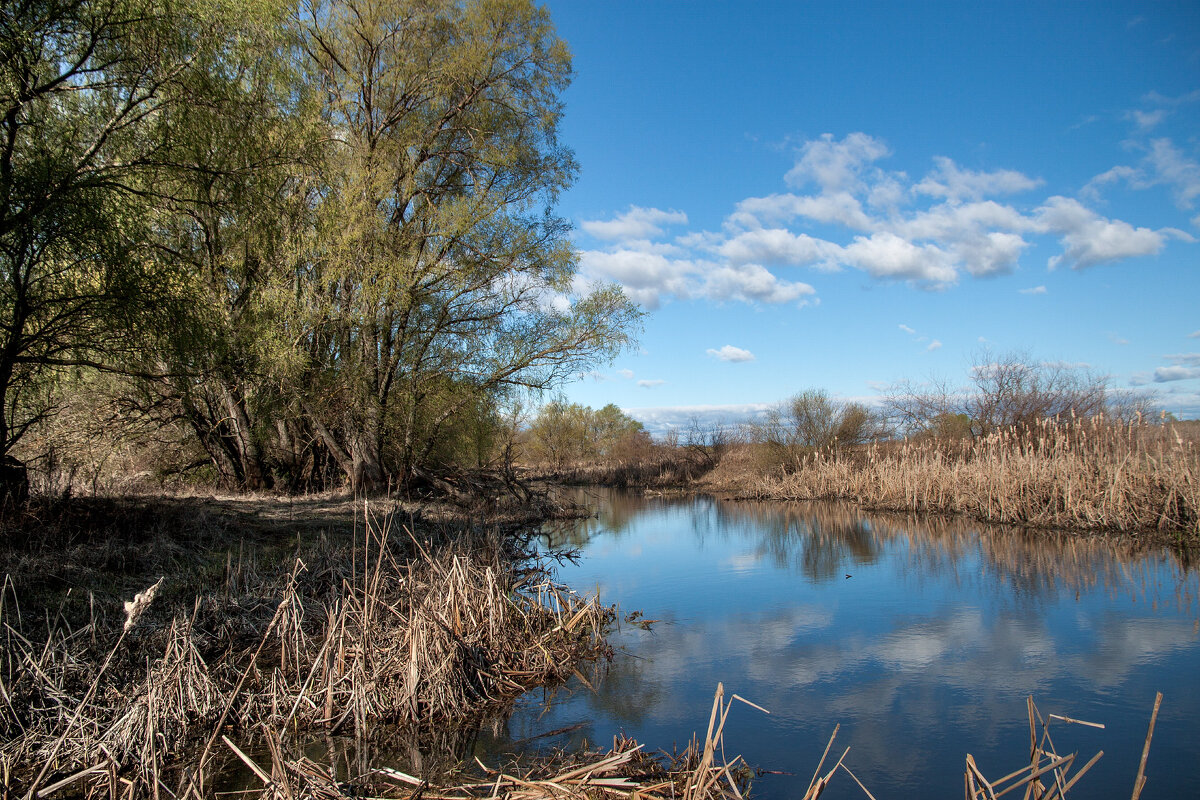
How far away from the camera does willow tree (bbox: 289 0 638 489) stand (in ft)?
44.8

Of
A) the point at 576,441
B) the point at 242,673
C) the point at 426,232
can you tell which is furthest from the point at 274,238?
the point at 576,441

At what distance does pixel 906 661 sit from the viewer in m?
6.12

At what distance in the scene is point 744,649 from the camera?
21.6 feet

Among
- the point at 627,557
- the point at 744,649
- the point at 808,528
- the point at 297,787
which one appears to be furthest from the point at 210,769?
the point at 808,528

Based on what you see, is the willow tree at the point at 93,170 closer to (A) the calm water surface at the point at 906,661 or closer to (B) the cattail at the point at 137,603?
(B) the cattail at the point at 137,603

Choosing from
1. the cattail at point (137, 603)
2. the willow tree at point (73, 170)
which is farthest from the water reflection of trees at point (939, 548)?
the cattail at point (137, 603)

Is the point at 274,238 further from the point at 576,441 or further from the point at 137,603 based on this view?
the point at 576,441

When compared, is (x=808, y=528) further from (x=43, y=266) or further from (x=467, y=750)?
(x=43, y=266)

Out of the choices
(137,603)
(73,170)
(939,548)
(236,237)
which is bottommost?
(939,548)

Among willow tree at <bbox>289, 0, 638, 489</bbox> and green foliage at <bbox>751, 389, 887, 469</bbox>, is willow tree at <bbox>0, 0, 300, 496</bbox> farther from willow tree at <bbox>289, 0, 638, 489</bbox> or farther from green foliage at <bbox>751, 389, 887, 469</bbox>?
green foliage at <bbox>751, 389, 887, 469</bbox>

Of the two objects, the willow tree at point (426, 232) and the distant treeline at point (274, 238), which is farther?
the willow tree at point (426, 232)

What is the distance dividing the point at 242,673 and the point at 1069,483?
42.9 feet

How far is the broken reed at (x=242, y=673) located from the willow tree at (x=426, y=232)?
26.7 ft

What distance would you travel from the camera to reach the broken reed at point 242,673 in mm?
3803
